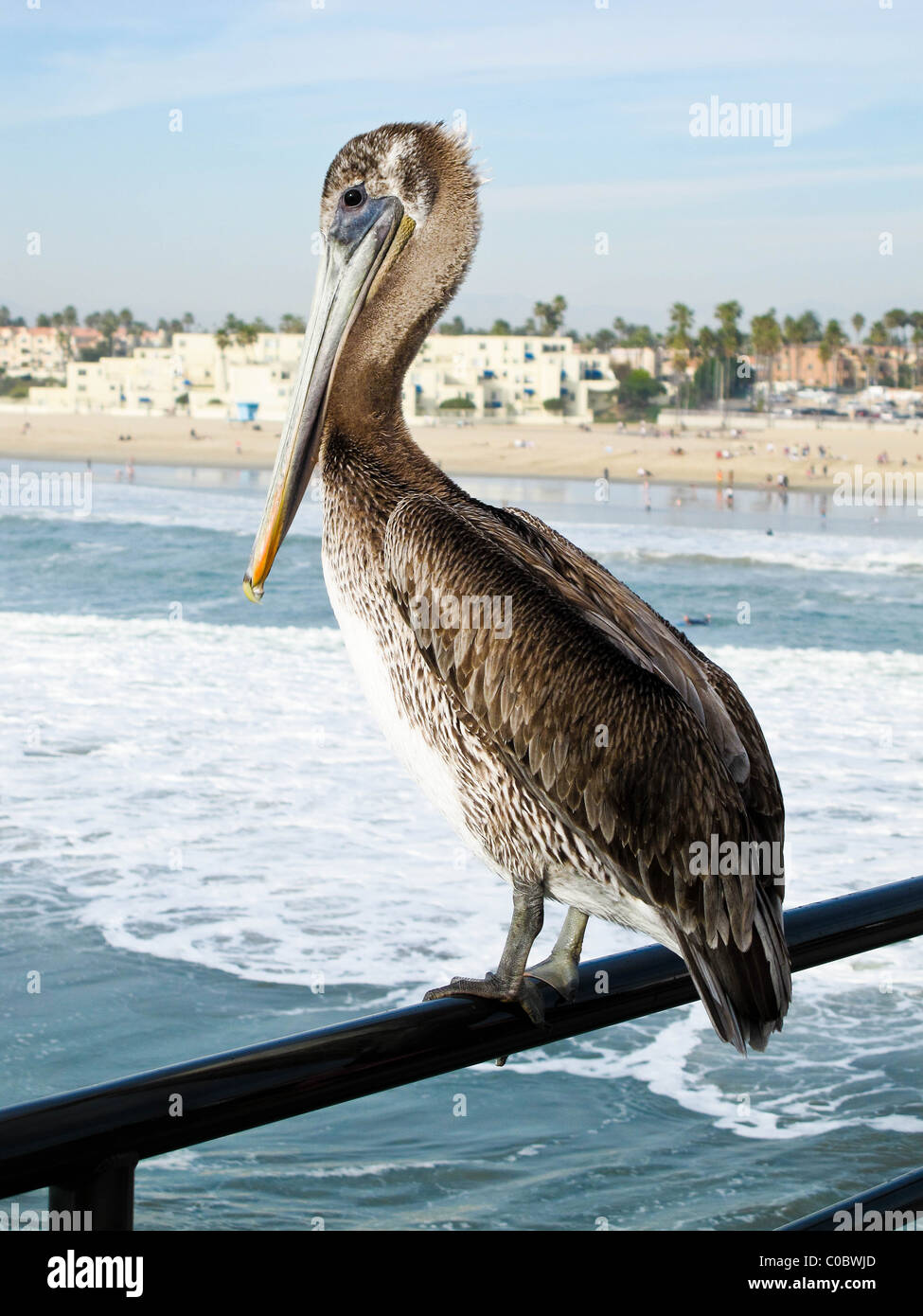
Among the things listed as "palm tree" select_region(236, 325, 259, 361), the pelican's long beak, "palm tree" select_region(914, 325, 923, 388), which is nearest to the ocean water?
the pelican's long beak

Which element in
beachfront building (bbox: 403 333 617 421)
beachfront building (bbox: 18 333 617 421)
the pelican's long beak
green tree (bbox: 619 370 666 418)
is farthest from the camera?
green tree (bbox: 619 370 666 418)

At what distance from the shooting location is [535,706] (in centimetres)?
172

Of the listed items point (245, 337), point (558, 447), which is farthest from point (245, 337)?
point (558, 447)

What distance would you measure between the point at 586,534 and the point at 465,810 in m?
26.4

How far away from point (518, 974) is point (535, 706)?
0.42m

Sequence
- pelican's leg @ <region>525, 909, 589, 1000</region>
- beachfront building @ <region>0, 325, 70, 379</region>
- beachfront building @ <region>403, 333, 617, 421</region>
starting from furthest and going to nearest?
beachfront building @ <region>0, 325, 70, 379</region> < beachfront building @ <region>403, 333, 617, 421</region> < pelican's leg @ <region>525, 909, 589, 1000</region>

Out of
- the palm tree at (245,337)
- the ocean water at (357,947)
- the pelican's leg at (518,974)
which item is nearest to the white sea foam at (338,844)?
the ocean water at (357,947)

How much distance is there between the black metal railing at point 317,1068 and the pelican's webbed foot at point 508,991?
1cm

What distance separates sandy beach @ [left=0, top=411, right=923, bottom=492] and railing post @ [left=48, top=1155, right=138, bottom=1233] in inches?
1665

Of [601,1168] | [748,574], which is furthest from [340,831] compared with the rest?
[748,574]

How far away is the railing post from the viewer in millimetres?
917

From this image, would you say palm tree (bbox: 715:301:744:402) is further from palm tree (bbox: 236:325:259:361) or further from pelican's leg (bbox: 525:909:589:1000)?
pelican's leg (bbox: 525:909:589:1000)

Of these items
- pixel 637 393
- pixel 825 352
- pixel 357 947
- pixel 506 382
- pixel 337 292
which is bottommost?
pixel 357 947

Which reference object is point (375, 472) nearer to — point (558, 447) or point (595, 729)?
point (595, 729)
